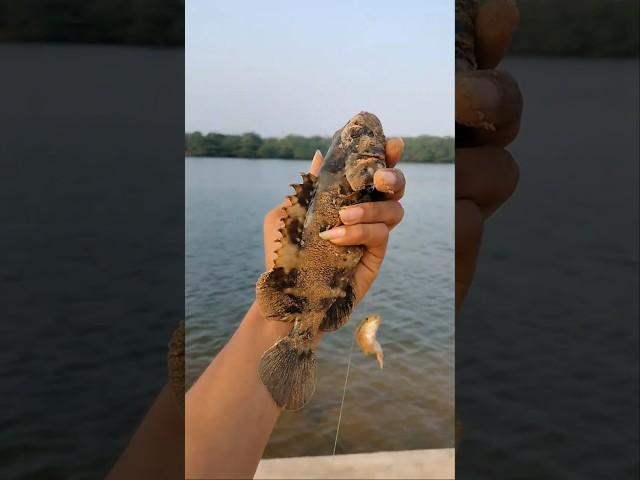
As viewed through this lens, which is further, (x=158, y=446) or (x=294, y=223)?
(x=294, y=223)

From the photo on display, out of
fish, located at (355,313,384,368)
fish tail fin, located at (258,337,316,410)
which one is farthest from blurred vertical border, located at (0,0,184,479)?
fish, located at (355,313,384,368)

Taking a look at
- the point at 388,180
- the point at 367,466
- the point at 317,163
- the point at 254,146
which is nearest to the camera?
the point at 388,180

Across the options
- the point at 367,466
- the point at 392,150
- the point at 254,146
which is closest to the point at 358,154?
the point at 392,150

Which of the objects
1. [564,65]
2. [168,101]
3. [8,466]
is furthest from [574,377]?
[8,466]

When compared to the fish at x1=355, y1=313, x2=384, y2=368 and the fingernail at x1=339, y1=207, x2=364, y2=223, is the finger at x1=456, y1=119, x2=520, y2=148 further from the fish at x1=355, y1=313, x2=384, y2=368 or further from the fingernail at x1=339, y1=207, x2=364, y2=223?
the fish at x1=355, y1=313, x2=384, y2=368

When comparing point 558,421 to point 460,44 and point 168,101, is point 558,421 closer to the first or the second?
point 460,44

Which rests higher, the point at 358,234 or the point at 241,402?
the point at 358,234

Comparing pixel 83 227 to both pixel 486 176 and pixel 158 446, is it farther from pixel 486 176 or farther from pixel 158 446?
pixel 486 176
